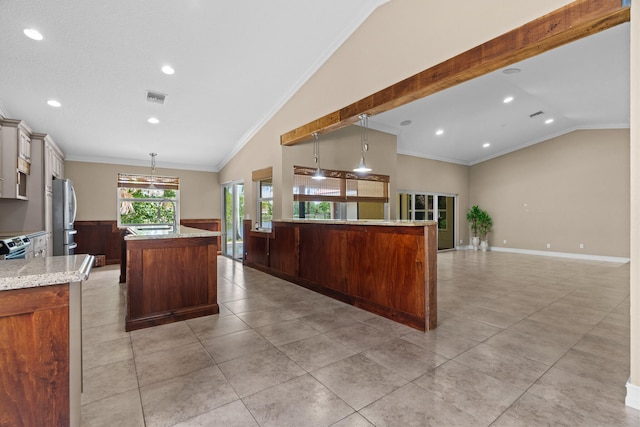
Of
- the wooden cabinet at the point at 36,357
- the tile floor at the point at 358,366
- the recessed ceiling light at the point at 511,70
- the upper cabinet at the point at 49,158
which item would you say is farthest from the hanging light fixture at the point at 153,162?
the recessed ceiling light at the point at 511,70


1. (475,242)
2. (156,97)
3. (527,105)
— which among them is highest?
(527,105)

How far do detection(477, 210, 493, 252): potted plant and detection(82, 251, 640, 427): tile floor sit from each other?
20.2ft

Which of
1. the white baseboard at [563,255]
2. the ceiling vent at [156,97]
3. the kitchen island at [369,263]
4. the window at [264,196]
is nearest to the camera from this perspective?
the kitchen island at [369,263]

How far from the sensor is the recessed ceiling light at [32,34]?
304cm

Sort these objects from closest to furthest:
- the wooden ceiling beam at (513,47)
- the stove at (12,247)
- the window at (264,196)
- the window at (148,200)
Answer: the wooden ceiling beam at (513,47) < the stove at (12,247) < the window at (264,196) < the window at (148,200)

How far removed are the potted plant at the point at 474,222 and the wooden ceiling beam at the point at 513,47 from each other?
7.99 metres

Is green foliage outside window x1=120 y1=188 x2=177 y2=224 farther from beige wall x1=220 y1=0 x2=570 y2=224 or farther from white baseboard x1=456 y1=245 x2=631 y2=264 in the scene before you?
white baseboard x1=456 y1=245 x2=631 y2=264

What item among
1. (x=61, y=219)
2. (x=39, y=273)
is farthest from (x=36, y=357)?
(x=61, y=219)

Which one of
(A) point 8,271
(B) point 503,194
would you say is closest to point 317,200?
(A) point 8,271

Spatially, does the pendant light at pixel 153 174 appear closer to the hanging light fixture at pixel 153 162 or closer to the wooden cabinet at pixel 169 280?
the hanging light fixture at pixel 153 162

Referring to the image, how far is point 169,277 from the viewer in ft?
10.7

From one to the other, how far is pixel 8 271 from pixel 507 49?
3278mm

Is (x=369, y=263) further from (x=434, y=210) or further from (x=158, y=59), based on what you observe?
(x=434, y=210)

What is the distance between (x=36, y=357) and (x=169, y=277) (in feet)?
7.51
